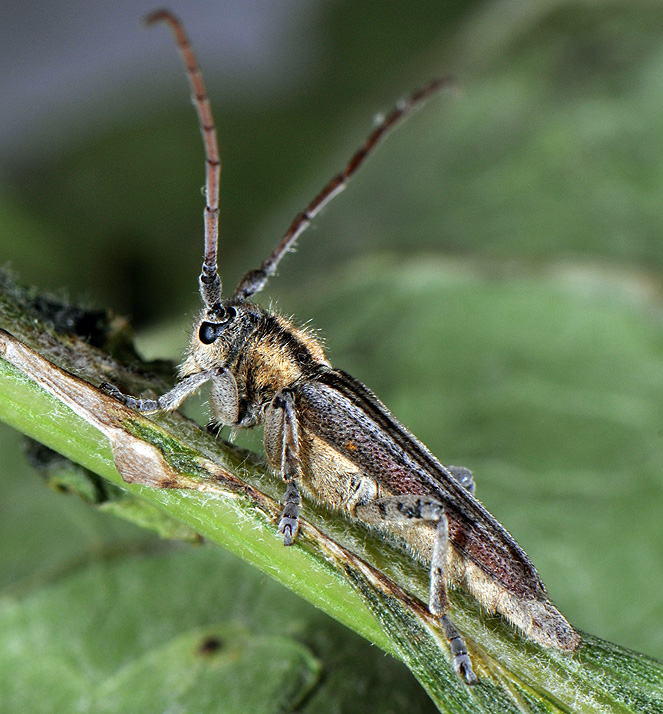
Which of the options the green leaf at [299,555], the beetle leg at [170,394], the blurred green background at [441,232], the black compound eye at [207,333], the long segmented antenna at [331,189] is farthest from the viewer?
the blurred green background at [441,232]

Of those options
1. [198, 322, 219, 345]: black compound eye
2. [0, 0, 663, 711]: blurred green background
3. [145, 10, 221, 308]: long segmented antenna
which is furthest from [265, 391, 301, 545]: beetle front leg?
[0, 0, 663, 711]: blurred green background

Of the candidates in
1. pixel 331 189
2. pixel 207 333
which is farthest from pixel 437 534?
pixel 331 189

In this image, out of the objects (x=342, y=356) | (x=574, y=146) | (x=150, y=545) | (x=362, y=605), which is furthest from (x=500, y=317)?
(x=362, y=605)

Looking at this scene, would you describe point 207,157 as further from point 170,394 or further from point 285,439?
point 285,439

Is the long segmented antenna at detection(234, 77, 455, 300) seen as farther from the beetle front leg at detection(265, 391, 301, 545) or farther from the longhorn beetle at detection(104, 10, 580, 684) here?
the beetle front leg at detection(265, 391, 301, 545)

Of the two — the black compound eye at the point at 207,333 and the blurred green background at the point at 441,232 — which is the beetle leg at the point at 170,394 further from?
the blurred green background at the point at 441,232

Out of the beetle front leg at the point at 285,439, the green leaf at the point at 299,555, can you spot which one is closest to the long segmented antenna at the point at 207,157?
the beetle front leg at the point at 285,439

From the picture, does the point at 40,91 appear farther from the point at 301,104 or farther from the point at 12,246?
the point at 12,246
